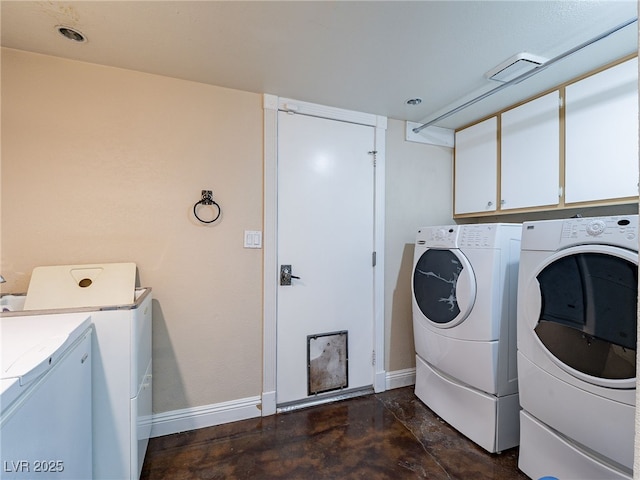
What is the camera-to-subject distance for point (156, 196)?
1772mm

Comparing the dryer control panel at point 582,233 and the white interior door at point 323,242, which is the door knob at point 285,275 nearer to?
the white interior door at point 323,242

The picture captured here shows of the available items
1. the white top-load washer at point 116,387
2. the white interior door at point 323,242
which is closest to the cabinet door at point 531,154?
the white interior door at point 323,242

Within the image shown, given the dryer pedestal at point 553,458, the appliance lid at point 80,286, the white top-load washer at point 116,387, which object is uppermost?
the appliance lid at point 80,286

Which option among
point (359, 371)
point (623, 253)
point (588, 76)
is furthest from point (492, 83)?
point (359, 371)

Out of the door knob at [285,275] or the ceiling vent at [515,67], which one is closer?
the ceiling vent at [515,67]

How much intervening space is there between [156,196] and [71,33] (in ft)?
2.87

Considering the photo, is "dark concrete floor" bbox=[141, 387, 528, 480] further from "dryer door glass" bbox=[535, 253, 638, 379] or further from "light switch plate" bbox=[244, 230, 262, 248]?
"light switch plate" bbox=[244, 230, 262, 248]

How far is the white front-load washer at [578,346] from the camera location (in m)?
1.09

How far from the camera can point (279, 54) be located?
155 centimetres

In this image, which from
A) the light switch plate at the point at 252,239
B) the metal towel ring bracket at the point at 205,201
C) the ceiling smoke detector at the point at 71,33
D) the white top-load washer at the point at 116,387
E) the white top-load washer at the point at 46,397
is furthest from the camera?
the light switch plate at the point at 252,239

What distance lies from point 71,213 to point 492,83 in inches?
108

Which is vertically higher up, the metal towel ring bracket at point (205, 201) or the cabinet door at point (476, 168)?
the cabinet door at point (476, 168)

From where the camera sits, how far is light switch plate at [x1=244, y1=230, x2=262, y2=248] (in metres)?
1.97

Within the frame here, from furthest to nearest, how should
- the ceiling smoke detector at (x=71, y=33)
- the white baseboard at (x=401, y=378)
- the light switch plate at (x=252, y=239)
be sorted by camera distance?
the white baseboard at (x=401, y=378), the light switch plate at (x=252, y=239), the ceiling smoke detector at (x=71, y=33)
